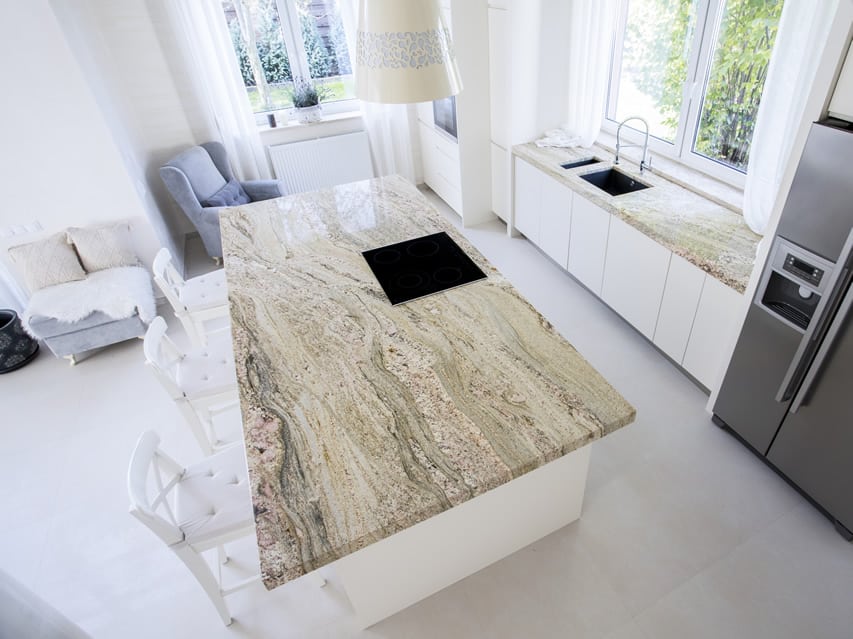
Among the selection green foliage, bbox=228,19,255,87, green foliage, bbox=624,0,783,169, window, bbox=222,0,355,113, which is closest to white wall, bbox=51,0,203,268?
green foliage, bbox=228,19,255,87

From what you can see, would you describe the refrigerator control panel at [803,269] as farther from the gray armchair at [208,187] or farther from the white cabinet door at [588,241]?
the gray armchair at [208,187]

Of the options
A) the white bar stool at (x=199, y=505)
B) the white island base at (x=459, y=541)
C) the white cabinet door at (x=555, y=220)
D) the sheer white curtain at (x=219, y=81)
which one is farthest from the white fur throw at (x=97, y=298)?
the white cabinet door at (x=555, y=220)

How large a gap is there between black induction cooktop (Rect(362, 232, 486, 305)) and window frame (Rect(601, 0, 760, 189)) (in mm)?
1887

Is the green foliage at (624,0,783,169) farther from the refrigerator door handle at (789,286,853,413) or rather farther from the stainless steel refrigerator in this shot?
the refrigerator door handle at (789,286,853,413)

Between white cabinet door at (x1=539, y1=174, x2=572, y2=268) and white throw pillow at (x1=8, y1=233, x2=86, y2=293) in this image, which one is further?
white cabinet door at (x1=539, y1=174, x2=572, y2=268)

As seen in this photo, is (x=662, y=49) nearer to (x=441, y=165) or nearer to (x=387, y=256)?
(x=441, y=165)

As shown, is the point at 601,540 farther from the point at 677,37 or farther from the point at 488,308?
the point at 677,37

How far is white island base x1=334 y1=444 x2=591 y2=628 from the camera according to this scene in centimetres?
169

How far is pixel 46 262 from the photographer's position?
11.0 feet

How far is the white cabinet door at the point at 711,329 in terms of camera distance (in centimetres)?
233

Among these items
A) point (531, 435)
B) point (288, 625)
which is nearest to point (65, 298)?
point (288, 625)

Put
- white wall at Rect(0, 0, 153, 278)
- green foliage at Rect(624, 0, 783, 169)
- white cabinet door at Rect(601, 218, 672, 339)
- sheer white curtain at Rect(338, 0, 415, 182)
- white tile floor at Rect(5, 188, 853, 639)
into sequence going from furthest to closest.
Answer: sheer white curtain at Rect(338, 0, 415, 182) < white wall at Rect(0, 0, 153, 278) < white cabinet door at Rect(601, 218, 672, 339) < green foliage at Rect(624, 0, 783, 169) < white tile floor at Rect(5, 188, 853, 639)

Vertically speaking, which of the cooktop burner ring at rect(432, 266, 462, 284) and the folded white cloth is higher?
the folded white cloth

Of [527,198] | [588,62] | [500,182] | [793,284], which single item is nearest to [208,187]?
[500,182]
